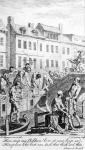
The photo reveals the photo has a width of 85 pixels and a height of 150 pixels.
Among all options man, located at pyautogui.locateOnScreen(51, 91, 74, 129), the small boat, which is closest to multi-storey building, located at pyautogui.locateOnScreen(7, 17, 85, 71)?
man, located at pyautogui.locateOnScreen(51, 91, 74, 129)

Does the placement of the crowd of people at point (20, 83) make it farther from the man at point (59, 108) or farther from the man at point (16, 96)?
the man at point (59, 108)

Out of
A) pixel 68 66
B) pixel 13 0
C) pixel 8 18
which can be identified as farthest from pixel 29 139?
pixel 13 0

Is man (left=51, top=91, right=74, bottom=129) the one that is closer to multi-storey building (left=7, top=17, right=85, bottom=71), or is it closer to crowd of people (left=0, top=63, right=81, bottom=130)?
crowd of people (left=0, top=63, right=81, bottom=130)

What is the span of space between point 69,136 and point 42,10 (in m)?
1.77

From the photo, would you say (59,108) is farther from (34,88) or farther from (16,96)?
(16,96)

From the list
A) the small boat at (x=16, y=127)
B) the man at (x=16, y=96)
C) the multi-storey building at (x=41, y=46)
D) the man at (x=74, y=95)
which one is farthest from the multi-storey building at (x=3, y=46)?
→ the man at (x=74, y=95)

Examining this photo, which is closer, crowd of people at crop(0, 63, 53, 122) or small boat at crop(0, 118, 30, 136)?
small boat at crop(0, 118, 30, 136)

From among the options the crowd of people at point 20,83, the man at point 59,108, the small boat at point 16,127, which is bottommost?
the small boat at point 16,127

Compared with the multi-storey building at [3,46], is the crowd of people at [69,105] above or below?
below

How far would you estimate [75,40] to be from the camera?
3508 millimetres

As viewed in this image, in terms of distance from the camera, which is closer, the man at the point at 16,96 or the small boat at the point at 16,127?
the small boat at the point at 16,127

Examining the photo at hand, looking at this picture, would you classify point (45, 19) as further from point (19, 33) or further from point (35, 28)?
point (19, 33)

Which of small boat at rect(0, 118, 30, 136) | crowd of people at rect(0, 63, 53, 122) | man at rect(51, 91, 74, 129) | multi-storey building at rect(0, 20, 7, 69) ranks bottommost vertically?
small boat at rect(0, 118, 30, 136)

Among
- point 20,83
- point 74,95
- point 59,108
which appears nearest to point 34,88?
point 20,83
